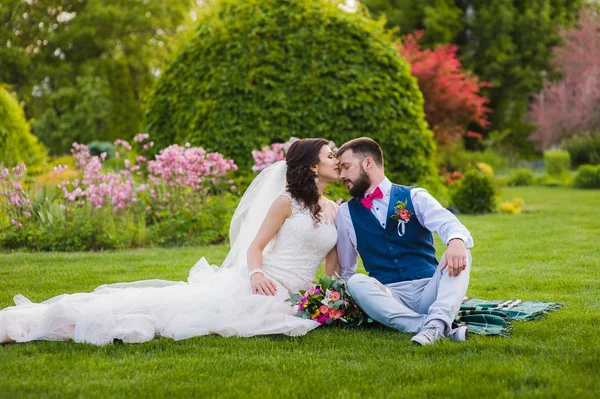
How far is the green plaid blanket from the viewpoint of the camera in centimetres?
418

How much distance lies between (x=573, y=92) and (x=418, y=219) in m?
27.2

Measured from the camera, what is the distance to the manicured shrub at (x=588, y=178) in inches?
701

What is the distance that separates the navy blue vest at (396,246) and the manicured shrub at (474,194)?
7.48 m

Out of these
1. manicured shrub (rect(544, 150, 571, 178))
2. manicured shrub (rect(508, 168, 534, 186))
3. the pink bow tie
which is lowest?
manicured shrub (rect(508, 168, 534, 186))

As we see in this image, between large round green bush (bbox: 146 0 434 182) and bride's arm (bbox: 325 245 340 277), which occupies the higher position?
large round green bush (bbox: 146 0 434 182)

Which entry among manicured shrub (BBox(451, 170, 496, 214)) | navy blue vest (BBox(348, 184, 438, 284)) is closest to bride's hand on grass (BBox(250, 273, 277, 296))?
navy blue vest (BBox(348, 184, 438, 284))

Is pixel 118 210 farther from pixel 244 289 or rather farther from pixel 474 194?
pixel 474 194

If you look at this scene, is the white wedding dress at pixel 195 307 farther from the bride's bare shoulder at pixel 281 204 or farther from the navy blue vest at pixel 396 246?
the navy blue vest at pixel 396 246

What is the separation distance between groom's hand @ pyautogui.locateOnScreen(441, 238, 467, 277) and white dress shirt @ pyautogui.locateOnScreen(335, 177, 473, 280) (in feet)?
0.14

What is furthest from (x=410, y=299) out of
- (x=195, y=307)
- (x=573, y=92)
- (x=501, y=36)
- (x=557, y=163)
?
(x=573, y=92)

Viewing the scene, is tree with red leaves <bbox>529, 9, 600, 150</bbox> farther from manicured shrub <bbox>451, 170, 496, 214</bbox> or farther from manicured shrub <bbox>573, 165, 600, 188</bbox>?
manicured shrub <bbox>451, 170, 496, 214</bbox>

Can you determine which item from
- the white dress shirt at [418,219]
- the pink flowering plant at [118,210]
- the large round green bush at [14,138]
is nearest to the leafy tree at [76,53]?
the large round green bush at [14,138]

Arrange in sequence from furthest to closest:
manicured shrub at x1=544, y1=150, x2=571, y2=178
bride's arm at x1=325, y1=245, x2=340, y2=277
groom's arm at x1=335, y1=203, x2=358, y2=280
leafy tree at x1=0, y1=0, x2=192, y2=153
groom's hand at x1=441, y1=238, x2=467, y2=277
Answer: leafy tree at x1=0, y1=0, x2=192, y2=153 → manicured shrub at x1=544, y1=150, x2=571, y2=178 → bride's arm at x1=325, y1=245, x2=340, y2=277 → groom's arm at x1=335, y1=203, x2=358, y2=280 → groom's hand at x1=441, y1=238, x2=467, y2=277

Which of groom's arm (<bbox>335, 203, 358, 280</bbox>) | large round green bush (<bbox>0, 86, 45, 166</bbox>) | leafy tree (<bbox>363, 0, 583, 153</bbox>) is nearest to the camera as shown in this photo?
groom's arm (<bbox>335, 203, 358, 280</bbox>)
